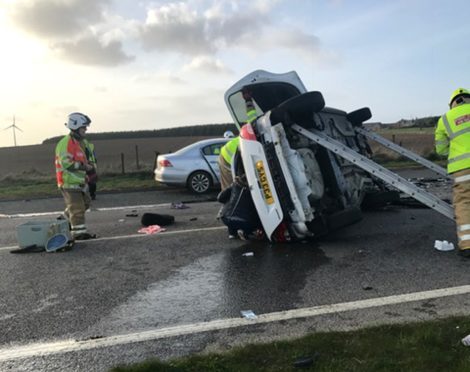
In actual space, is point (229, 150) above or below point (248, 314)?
above

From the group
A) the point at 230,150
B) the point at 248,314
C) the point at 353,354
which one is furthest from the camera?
the point at 230,150

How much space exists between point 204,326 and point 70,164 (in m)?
4.30

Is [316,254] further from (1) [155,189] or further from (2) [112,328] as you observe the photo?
(1) [155,189]

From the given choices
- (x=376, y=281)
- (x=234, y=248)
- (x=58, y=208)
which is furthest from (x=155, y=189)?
(x=376, y=281)

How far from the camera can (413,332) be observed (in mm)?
3195

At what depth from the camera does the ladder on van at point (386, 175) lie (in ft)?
Result: 17.0

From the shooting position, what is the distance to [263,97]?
6.84 metres

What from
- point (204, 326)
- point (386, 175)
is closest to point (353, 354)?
point (204, 326)

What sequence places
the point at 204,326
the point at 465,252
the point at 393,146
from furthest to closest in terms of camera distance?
1. the point at 393,146
2. the point at 465,252
3. the point at 204,326

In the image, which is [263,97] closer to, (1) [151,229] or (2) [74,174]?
(1) [151,229]

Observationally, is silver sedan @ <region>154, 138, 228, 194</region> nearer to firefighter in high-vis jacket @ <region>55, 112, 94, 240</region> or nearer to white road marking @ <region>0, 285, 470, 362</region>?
firefighter in high-vis jacket @ <region>55, 112, 94, 240</region>

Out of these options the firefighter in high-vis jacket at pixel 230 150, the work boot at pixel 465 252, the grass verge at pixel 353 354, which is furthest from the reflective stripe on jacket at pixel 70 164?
the work boot at pixel 465 252

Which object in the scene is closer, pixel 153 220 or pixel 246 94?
pixel 246 94

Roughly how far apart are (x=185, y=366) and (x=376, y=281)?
2238 mm
